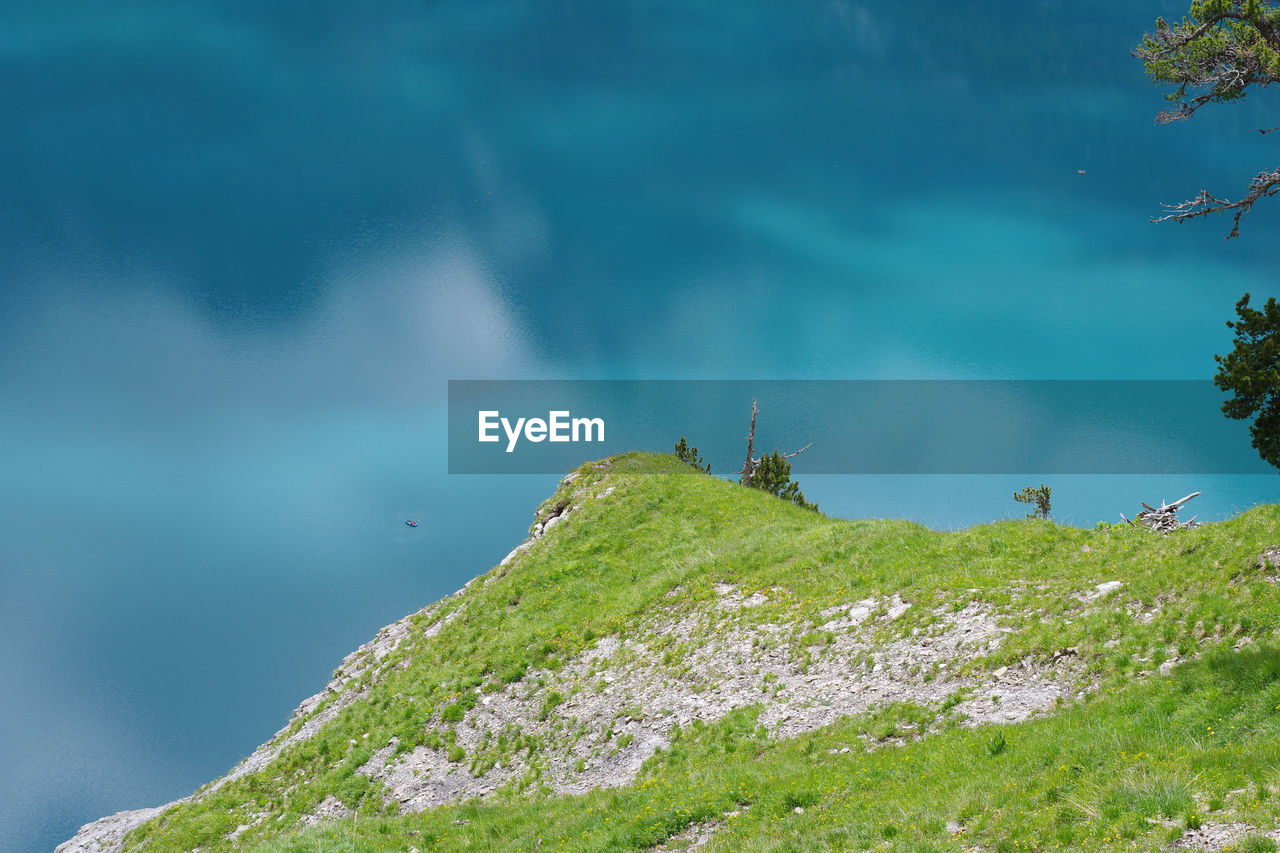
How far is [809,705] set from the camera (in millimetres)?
25859

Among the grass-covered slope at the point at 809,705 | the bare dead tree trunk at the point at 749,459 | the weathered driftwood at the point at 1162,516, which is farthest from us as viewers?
the bare dead tree trunk at the point at 749,459

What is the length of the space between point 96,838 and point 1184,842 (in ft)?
163

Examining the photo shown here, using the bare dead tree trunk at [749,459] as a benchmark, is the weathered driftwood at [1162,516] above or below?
below

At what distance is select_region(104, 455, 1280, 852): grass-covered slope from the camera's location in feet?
51.7

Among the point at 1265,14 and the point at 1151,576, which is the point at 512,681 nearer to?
the point at 1151,576

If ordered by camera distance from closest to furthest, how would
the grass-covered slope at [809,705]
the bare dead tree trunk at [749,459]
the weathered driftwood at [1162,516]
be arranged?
the grass-covered slope at [809,705]
the weathered driftwood at [1162,516]
the bare dead tree trunk at [749,459]

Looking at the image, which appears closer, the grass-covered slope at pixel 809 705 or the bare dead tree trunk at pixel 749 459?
the grass-covered slope at pixel 809 705

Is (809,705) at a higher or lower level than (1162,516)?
lower

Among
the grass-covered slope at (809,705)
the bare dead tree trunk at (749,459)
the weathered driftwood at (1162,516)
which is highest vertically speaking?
the bare dead tree trunk at (749,459)

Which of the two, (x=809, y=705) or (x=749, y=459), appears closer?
(x=809, y=705)

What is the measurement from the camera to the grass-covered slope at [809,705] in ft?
51.7

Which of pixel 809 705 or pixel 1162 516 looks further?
pixel 1162 516

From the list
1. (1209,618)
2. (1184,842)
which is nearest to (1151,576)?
(1209,618)

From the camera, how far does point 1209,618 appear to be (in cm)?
2055
